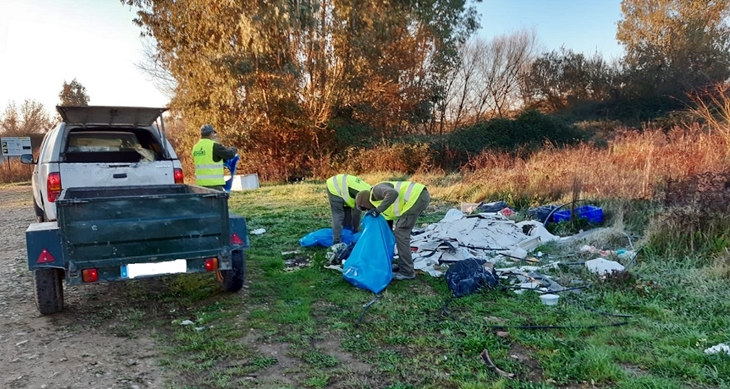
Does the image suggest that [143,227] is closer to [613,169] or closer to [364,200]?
[364,200]

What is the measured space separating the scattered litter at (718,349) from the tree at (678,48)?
2566 centimetres

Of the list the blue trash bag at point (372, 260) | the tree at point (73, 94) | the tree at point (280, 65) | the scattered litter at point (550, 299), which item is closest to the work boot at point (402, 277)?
the blue trash bag at point (372, 260)

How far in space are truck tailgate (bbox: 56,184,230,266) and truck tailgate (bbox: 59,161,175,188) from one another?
6.74 ft

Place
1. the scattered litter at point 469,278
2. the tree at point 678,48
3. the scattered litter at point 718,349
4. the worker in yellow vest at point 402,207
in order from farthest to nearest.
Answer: the tree at point 678,48, the worker in yellow vest at point 402,207, the scattered litter at point 469,278, the scattered litter at point 718,349

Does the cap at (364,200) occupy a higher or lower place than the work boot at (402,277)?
higher

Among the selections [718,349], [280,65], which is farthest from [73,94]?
[718,349]

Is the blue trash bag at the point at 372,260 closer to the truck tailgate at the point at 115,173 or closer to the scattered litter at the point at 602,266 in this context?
the scattered litter at the point at 602,266

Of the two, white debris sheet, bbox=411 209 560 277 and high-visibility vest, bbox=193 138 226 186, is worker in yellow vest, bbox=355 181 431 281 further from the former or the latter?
high-visibility vest, bbox=193 138 226 186

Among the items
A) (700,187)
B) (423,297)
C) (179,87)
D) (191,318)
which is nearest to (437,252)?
(423,297)

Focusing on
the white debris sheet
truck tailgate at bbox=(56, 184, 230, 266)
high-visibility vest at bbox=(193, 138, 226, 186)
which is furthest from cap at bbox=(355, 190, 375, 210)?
high-visibility vest at bbox=(193, 138, 226, 186)

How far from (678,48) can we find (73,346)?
30105 millimetres

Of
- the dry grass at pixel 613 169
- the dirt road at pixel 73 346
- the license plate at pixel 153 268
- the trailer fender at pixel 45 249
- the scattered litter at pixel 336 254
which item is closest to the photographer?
the dirt road at pixel 73 346

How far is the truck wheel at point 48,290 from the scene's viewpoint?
12.4 ft

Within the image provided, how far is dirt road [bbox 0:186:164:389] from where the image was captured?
2.94m
